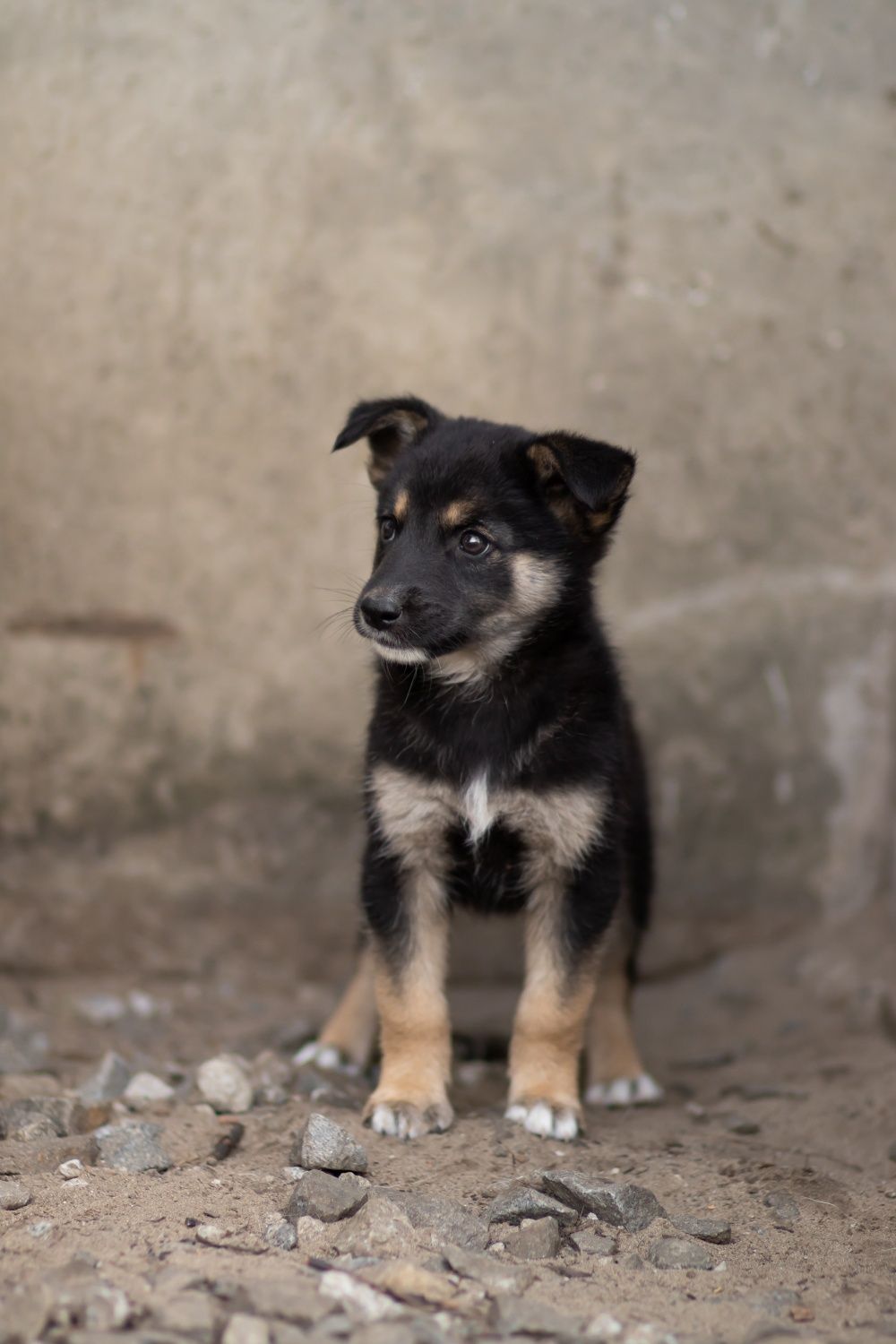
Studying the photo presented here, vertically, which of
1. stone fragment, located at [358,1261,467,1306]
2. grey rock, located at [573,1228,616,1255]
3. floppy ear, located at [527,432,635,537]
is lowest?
grey rock, located at [573,1228,616,1255]

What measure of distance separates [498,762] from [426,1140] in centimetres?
113

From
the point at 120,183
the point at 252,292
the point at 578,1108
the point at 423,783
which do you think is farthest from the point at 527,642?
the point at 120,183

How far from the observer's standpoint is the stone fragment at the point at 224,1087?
167 inches

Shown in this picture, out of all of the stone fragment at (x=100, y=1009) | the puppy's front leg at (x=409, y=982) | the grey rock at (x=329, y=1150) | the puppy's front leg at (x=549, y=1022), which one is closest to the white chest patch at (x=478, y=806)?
the puppy's front leg at (x=409, y=982)

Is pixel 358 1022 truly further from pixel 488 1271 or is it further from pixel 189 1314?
pixel 189 1314

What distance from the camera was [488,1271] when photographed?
299 cm

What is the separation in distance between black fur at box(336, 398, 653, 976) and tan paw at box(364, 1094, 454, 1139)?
1.44ft

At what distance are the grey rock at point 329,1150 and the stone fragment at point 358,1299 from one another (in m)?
0.72

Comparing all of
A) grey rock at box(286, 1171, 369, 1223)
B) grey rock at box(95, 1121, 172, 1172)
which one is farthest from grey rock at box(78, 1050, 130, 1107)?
grey rock at box(286, 1171, 369, 1223)

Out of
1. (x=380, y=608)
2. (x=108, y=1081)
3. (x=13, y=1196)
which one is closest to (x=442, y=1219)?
(x=13, y=1196)

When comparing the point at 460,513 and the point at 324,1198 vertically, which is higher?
the point at 460,513

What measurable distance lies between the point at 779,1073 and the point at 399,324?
3.37 m

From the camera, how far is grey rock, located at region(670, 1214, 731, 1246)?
10.9 ft

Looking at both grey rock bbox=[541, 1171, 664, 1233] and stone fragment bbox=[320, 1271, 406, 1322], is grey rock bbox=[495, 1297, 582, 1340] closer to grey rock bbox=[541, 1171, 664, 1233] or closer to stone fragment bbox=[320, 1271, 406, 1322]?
stone fragment bbox=[320, 1271, 406, 1322]
